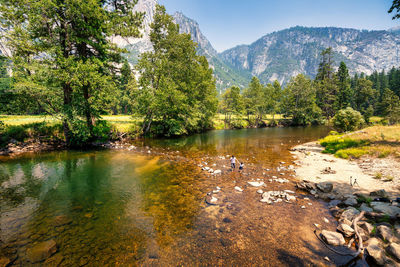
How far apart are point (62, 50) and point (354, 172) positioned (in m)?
35.4

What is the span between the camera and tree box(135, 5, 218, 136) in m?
31.9

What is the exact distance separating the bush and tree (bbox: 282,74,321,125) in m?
44.1

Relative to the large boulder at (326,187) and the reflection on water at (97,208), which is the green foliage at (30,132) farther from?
the large boulder at (326,187)

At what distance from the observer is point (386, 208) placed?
8.05 m

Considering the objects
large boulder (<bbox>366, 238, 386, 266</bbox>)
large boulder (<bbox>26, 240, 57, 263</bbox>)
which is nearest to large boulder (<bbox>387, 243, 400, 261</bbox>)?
large boulder (<bbox>366, 238, 386, 266</bbox>)

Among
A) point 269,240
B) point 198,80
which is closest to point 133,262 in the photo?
point 269,240

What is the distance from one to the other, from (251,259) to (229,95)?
214 feet

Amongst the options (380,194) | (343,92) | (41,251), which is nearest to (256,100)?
(343,92)

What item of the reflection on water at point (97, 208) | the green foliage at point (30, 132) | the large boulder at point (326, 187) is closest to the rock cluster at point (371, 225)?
the large boulder at point (326, 187)

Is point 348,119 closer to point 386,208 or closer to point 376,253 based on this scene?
point 386,208

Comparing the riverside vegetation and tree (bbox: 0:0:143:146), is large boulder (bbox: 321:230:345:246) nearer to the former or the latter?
tree (bbox: 0:0:143:146)

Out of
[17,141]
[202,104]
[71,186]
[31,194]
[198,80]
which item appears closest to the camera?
[31,194]

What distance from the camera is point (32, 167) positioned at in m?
15.9

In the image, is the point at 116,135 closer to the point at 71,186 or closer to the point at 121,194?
the point at 71,186
